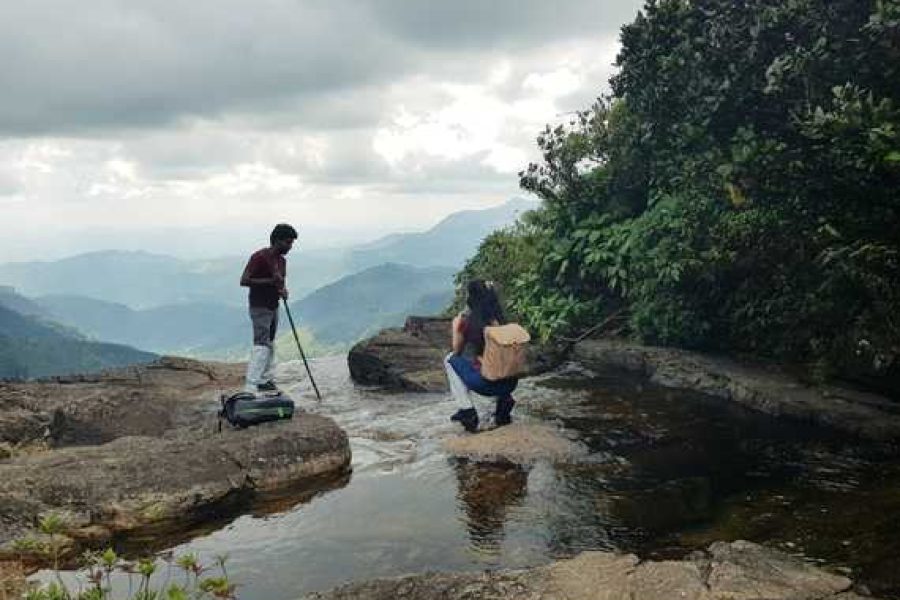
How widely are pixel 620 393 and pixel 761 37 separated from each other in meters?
7.89

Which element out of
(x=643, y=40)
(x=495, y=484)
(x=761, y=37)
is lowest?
(x=495, y=484)

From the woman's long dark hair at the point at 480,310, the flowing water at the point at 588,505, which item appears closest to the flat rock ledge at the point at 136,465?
the flowing water at the point at 588,505

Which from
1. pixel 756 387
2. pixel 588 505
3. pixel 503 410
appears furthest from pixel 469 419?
pixel 756 387

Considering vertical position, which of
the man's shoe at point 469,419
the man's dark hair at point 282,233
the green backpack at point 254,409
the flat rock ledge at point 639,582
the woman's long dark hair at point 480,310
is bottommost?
the flat rock ledge at point 639,582

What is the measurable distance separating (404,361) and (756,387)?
846cm

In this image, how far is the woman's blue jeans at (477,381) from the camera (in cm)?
1199

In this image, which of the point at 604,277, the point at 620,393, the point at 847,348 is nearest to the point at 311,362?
the point at 604,277

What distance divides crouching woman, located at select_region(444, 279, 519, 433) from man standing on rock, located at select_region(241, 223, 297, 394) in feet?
10.3

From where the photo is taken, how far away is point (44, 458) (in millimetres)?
9711

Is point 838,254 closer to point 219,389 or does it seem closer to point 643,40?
point 643,40

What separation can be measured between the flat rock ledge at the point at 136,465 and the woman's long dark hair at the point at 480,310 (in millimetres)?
2771

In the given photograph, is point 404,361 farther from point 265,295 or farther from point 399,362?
point 265,295

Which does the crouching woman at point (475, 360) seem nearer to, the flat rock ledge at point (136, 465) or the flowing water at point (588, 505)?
the flowing water at point (588, 505)

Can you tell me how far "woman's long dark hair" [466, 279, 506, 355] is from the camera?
11969 mm
